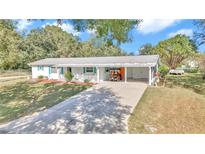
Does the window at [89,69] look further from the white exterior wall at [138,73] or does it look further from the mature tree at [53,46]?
the white exterior wall at [138,73]

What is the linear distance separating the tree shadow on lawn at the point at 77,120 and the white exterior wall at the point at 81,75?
Result: 965 centimetres

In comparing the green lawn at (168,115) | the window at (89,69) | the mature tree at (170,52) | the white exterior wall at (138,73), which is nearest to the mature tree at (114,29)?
the green lawn at (168,115)

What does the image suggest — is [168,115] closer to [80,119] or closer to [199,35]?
[80,119]

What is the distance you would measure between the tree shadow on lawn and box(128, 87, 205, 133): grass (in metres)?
0.65

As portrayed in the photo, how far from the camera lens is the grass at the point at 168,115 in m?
7.15

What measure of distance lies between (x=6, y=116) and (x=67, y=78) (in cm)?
1126

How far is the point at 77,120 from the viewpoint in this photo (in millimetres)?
7555

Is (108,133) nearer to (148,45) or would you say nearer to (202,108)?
(202,108)

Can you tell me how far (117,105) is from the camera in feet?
32.4

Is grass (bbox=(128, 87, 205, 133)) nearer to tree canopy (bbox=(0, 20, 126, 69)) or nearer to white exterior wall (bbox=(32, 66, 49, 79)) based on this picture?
tree canopy (bbox=(0, 20, 126, 69))

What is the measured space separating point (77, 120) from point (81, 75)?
1291cm

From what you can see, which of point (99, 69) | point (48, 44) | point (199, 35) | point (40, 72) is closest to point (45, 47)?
point (48, 44)

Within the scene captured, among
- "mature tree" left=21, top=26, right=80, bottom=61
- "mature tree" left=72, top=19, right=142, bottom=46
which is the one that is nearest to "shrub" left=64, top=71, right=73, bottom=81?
"mature tree" left=21, top=26, right=80, bottom=61
